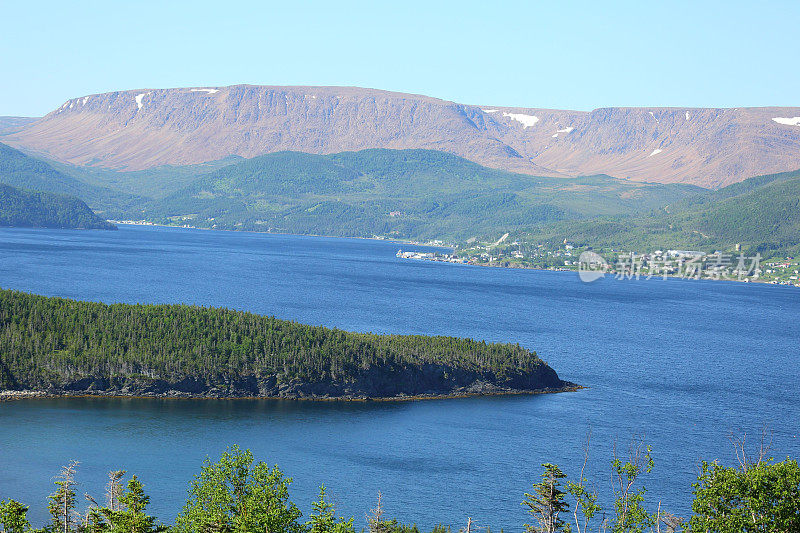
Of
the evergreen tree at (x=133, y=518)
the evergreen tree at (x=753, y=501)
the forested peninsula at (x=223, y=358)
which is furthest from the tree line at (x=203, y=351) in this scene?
the evergreen tree at (x=753, y=501)

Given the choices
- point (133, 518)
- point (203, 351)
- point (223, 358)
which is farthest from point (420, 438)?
point (133, 518)

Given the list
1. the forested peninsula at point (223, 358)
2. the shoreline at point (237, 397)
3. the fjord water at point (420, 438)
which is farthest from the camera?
the forested peninsula at point (223, 358)

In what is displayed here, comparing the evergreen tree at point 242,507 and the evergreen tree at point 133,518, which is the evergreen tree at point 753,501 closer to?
the evergreen tree at point 242,507

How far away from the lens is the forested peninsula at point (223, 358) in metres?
118

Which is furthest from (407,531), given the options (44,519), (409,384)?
(409,384)

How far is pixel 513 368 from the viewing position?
134 meters

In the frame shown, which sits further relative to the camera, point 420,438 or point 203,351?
point 203,351

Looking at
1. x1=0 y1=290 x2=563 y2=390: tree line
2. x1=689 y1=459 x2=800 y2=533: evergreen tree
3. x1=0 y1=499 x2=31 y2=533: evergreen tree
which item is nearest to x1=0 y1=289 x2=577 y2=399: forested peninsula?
A: x1=0 y1=290 x2=563 y2=390: tree line

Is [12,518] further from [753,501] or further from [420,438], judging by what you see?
[420,438]

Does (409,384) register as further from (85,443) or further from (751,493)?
(751,493)

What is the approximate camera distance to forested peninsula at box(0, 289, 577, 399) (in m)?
118

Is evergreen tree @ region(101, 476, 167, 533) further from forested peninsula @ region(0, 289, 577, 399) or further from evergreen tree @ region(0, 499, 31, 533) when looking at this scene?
forested peninsula @ region(0, 289, 577, 399)

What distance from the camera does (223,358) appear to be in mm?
123438

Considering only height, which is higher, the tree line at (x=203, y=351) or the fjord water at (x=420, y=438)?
the tree line at (x=203, y=351)
